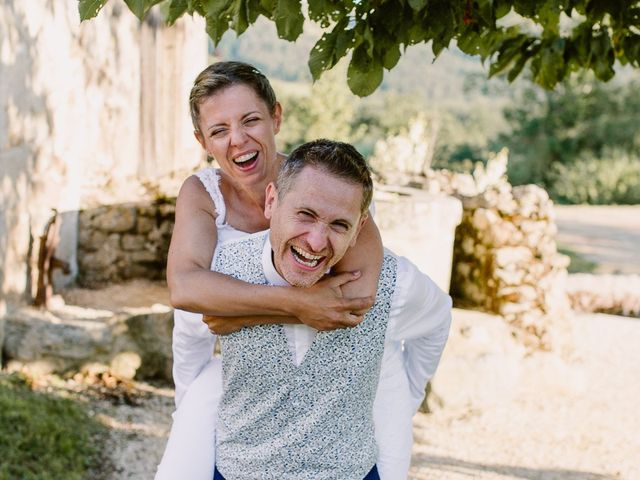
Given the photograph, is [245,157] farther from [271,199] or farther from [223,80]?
[271,199]

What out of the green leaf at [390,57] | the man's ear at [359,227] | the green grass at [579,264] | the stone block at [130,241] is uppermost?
the green leaf at [390,57]

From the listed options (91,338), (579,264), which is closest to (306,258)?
(91,338)

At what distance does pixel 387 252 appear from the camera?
6.19 ft

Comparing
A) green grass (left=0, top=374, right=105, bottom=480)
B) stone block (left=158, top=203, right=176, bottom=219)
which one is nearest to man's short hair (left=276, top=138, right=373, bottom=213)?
green grass (left=0, top=374, right=105, bottom=480)

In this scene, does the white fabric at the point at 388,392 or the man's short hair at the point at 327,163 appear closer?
the man's short hair at the point at 327,163

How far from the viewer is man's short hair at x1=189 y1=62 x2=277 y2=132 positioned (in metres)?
1.93

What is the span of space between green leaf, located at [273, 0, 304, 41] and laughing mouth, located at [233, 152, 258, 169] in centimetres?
33

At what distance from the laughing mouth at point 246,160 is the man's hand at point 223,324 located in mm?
479

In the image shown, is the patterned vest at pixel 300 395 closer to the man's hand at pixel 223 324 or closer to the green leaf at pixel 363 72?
the man's hand at pixel 223 324

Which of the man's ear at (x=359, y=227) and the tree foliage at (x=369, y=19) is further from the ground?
the tree foliage at (x=369, y=19)

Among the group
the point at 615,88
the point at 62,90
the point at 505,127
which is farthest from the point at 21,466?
the point at 505,127

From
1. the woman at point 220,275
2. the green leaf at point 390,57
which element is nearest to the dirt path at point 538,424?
the woman at point 220,275

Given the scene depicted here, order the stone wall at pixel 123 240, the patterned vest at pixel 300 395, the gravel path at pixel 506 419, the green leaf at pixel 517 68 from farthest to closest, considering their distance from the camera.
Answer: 1. the stone wall at pixel 123 240
2. the gravel path at pixel 506 419
3. the green leaf at pixel 517 68
4. the patterned vest at pixel 300 395

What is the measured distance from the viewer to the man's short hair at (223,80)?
1.93 meters
